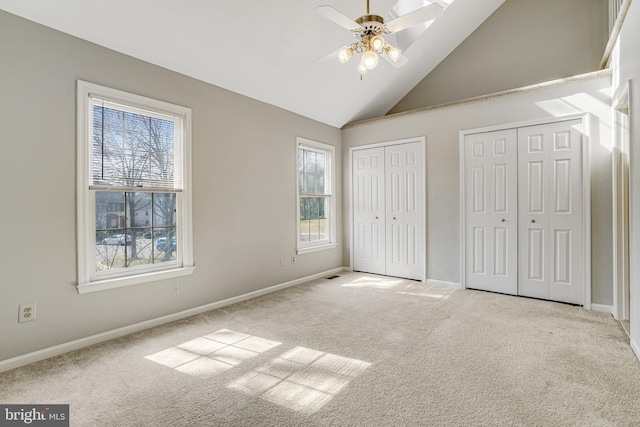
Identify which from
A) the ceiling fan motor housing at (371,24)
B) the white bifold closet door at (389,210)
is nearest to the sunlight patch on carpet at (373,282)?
the white bifold closet door at (389,210)

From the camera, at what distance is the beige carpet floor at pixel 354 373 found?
177 centimetres

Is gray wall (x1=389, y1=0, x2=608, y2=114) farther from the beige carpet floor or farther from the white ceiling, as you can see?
the beige carpet floor

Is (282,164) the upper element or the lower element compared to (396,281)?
upper

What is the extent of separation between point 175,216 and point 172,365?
5.00 ft

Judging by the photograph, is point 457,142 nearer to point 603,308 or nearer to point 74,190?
point 603,308

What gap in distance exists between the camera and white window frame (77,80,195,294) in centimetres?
263

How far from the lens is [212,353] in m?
2.52

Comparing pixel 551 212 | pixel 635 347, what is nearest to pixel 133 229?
pixel 635 347

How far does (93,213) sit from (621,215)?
495 cm

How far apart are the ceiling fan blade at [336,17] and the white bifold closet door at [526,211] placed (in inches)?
101

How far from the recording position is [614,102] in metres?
3.22

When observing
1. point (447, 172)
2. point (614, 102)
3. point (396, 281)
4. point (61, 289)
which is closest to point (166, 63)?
point (61, 289)

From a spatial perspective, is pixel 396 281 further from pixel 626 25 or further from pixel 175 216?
pixel 626 25

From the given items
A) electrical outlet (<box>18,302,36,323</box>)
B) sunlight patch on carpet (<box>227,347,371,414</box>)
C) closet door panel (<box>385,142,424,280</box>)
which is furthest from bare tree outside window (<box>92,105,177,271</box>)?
closet door panel (<box>385,142,424,280</box>)
